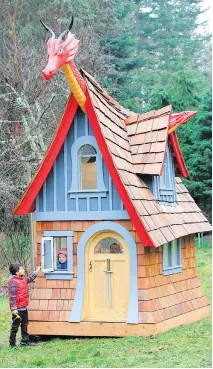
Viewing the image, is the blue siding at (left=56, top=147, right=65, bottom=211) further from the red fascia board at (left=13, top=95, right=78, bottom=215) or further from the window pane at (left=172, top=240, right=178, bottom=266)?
the window pane at (left=172, top=240, right=178, bottom=266)

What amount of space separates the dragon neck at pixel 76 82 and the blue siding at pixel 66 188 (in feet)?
1.17

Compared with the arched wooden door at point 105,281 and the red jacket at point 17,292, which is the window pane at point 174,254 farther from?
the red jacket at point 17,292

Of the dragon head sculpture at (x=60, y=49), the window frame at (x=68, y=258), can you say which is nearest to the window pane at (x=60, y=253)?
the window frame at (x=68, y=258)

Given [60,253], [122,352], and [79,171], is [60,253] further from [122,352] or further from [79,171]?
[122,352]

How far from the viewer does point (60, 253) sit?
10.4 meters

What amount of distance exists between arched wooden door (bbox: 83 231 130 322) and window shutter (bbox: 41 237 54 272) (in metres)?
0.59

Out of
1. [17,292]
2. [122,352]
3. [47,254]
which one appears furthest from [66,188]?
[122,352]

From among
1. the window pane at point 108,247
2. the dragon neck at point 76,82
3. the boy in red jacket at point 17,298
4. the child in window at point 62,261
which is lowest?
the boy in red jacket at point 17,298

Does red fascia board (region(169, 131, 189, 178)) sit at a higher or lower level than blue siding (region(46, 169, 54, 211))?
higher

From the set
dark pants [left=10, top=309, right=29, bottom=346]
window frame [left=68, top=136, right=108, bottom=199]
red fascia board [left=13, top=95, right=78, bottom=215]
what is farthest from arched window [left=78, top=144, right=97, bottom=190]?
dark pants [left=10, top=309, right=29, bottom=346]

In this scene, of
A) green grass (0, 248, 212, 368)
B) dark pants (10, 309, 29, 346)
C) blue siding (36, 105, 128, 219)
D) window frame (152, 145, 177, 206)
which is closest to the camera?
green grass (0, 248, 212, 368)

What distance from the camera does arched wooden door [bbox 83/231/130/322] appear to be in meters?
9.99

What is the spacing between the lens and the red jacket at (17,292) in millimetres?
9602

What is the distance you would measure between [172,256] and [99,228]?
171 centimetres
